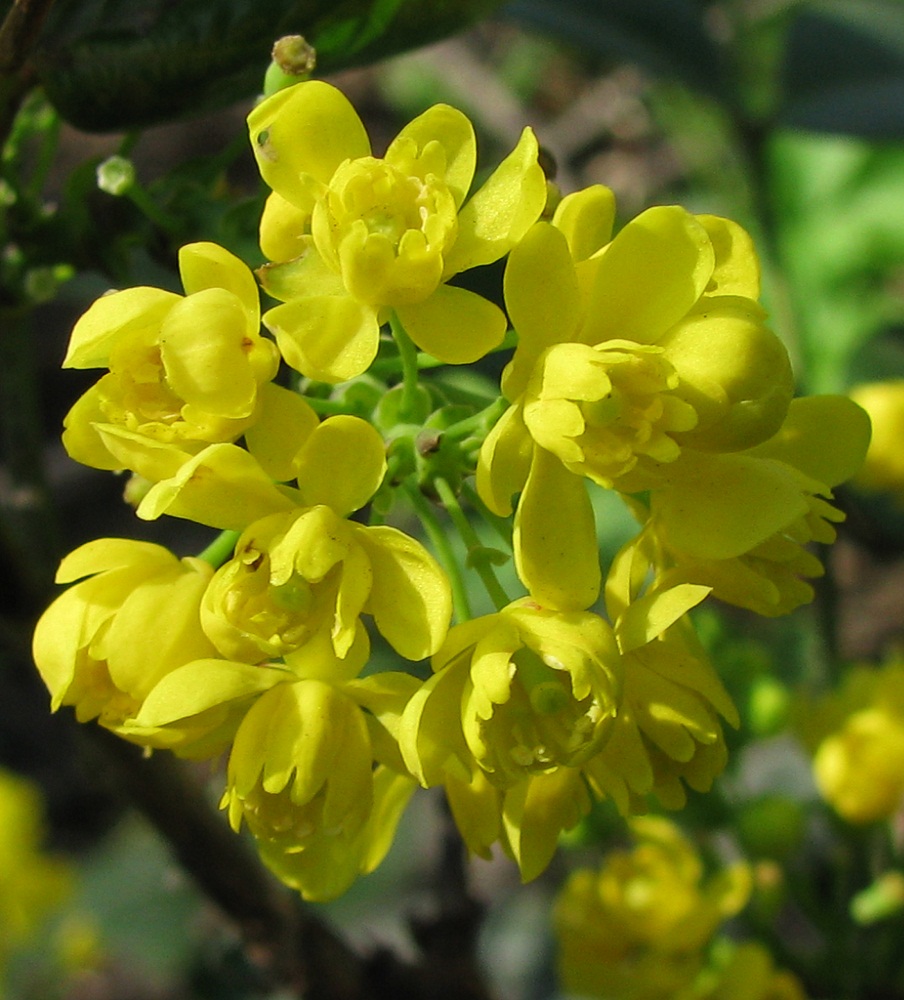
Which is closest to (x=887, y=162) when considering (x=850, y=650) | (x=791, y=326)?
(x=791, y=326)

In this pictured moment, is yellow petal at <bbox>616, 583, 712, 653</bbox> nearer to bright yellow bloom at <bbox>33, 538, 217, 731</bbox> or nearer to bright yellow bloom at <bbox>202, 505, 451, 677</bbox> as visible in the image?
bright yellow bloom at <bbox>202, 505, 451, 677</bbox>

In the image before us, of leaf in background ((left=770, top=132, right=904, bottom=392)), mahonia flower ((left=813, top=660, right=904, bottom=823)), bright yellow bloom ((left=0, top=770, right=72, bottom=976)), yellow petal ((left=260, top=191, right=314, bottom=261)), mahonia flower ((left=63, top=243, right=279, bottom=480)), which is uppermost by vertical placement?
yellow petal ((left=260, top=191, right=314, bottom=261))

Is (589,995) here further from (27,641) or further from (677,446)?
(677,446)

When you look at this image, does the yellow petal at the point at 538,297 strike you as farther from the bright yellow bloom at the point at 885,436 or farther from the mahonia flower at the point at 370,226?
the bright yellow bloom at the point at 885,436

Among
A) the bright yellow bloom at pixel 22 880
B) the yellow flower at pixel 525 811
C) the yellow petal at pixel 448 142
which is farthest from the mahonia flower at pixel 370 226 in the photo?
the bright yellow bloom at pixel 22 880

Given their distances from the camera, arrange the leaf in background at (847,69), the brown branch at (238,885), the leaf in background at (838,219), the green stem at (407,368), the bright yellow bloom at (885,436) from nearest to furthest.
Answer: the green stem at (407,368), the brown branch at (238,885), the bright yellow bloom at (885,436), the leaf in background at (847,69), the leaf in background at (838,219)

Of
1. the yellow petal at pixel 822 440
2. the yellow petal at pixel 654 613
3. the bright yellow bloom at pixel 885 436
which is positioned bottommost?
the bright yellow bloom at pixel 885 436

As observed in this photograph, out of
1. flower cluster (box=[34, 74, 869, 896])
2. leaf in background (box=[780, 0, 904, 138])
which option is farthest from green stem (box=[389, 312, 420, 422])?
leaf in background (box=[780, 0, 904, 138])
